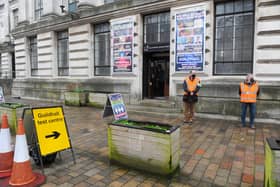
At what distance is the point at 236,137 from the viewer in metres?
5.70

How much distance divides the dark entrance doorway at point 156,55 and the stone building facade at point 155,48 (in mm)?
51

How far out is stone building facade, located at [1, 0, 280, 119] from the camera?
7.63 metres

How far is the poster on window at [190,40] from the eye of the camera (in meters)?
8.60

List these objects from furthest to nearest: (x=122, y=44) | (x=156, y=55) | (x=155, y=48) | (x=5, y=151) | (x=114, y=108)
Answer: (x=122, y=44), (x=156, y=55), (x=155, y=48), (x=114, y=108), (x=5, y=151)

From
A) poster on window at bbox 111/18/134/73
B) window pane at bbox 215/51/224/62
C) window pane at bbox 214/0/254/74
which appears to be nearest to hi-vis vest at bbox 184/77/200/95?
window pane at bbox 214/0/254/74

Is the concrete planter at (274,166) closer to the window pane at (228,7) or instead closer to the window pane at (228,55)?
the window pane at (228,55)

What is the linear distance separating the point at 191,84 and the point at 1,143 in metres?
5.95

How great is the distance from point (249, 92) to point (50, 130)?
6.17 meters

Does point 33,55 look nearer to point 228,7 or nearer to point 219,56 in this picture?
point 219,56

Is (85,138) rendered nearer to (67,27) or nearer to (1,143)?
(1,143)

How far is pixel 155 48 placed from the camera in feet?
33.6

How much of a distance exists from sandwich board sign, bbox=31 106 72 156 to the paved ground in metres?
0.42

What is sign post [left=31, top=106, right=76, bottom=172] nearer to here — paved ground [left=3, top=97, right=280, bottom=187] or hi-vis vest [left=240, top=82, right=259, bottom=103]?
paved ground [left=3, top=97, right=280, bottom=187]

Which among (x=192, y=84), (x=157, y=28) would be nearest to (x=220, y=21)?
(x=157, y=28)
